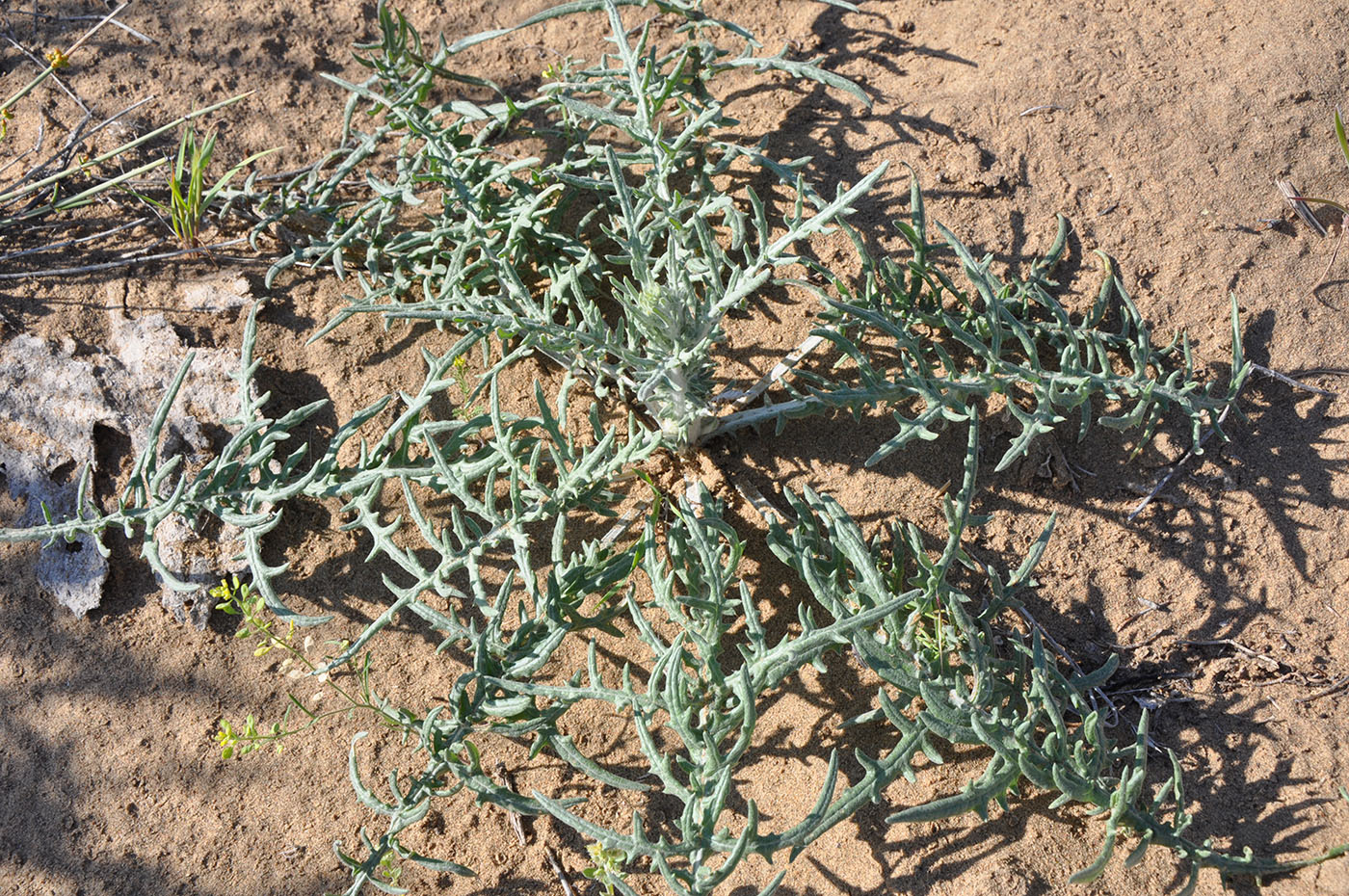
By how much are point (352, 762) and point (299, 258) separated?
124 centimetres

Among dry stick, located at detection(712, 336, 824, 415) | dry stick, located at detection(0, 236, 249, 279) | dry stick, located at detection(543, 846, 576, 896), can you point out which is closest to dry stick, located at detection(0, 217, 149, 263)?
dry stick, located at detection(0, 236, 249, 279)

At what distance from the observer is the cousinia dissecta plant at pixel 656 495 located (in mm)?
1769

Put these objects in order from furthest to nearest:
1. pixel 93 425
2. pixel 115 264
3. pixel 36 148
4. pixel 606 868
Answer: pixel 36 148 → pixel 115 264 → pixel 93 425 → pixel 606 868

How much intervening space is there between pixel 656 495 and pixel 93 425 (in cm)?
128

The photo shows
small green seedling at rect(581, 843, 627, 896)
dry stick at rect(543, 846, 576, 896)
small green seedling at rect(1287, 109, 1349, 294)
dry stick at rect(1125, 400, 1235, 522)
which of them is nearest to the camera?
small green seedling at rect(581, 843, 627, 896)

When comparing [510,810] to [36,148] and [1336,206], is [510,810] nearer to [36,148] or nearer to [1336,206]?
[36,148]

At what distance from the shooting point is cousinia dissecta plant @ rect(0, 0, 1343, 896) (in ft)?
5.80

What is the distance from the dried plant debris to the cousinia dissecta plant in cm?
8

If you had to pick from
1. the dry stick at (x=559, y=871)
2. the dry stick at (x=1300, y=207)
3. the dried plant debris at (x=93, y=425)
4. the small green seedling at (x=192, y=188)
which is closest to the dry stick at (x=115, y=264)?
the small green seedling at (x=192, y=188)

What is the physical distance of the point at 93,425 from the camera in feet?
7.60

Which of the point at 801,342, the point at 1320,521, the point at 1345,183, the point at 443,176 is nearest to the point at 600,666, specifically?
the point at 801,342

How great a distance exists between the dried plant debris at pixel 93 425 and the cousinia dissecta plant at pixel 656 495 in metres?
0.08

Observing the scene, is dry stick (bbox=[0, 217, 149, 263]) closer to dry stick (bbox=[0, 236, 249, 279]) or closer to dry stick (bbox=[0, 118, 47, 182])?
dry stick (bbox=[0, 236, 249, 279])

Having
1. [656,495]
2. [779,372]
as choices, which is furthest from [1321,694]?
[656,495]
